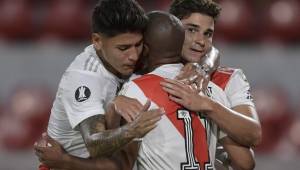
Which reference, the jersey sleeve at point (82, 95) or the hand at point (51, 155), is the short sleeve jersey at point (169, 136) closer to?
the jersey sleeve at point (82, 95)

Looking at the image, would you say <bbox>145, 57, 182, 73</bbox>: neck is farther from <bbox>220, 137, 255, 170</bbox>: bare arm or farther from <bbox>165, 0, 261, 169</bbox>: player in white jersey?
<bbox>220, 137, 255, 170</bbox>: bare arm

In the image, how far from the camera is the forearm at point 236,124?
3.02m

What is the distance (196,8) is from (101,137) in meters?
1.00

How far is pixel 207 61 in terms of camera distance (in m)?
3.51

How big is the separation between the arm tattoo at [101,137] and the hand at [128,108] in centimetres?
5

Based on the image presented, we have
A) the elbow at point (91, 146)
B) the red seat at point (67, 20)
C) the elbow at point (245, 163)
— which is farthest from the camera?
the red seat at point (67, 20)

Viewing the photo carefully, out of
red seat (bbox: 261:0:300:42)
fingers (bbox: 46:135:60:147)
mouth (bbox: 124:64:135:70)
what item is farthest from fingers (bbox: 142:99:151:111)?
red seat (bbox: 261:0:300:42)

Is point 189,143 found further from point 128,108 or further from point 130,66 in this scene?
point 130,66

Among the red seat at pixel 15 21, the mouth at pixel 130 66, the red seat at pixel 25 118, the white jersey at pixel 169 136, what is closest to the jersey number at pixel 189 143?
the white jersey at pixel 169 136

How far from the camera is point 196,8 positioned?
365 cm

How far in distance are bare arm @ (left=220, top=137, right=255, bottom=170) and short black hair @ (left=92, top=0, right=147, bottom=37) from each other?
57cm

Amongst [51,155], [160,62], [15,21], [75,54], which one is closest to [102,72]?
[160,62]

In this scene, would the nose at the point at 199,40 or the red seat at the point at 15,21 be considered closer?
the nose at the point at 199,40

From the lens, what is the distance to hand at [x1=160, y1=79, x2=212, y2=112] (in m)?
2.96
